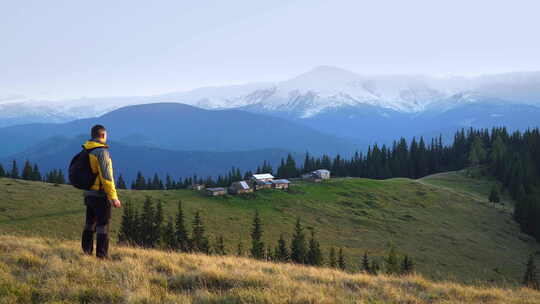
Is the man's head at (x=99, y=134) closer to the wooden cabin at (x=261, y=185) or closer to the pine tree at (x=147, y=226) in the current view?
the pine tree at (x=147, y=226)

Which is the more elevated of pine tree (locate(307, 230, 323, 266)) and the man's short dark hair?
the man's short dark hair

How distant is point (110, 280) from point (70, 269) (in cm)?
134

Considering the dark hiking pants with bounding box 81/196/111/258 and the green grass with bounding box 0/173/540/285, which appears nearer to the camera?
the dark hiking pants with bounding box 81/196/111/258

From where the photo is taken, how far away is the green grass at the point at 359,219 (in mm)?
65000

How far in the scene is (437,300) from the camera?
9.40 metres

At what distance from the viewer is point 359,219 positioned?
88062mm

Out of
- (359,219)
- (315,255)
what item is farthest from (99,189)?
(359,219)

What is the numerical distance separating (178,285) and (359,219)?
272ft

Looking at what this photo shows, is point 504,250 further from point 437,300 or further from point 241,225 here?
point 437,300

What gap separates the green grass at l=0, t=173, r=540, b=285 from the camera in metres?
65.0

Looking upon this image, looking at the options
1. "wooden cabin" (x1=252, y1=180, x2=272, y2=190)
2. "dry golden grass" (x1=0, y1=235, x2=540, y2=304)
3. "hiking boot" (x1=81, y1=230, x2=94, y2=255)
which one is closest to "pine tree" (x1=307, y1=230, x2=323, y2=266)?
"dry golden grass" (x1=0, y1=235, x2=540, y2=304)

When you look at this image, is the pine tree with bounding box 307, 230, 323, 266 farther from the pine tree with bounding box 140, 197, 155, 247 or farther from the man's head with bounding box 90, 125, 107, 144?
the man's head with bounding box 90, 125, 107, 144

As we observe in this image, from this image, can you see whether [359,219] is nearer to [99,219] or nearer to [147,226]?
[147,226]

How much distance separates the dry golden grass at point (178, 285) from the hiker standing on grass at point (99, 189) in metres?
0.85
